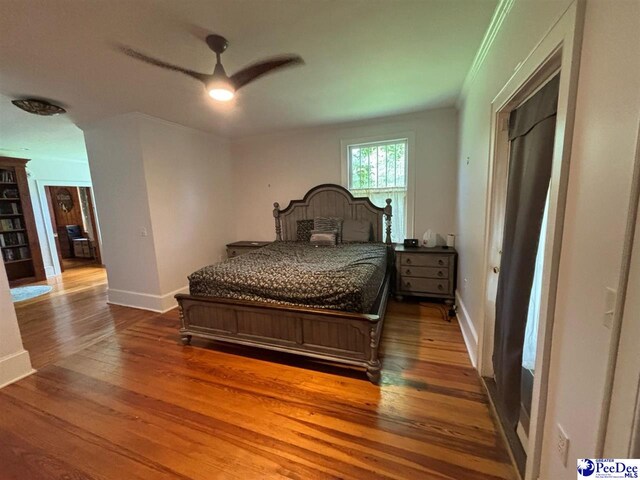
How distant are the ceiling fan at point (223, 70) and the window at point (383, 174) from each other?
2.46 meters

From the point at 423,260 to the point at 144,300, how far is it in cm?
388

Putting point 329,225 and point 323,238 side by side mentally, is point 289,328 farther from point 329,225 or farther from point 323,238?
point 329,225

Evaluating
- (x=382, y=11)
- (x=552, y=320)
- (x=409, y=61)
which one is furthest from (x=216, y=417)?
(x=409, y=61)

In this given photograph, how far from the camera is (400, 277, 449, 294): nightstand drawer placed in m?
3.50

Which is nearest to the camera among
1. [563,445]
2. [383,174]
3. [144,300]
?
[563,445]

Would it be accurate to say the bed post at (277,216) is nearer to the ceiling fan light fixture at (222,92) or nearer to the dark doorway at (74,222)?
the ceiling fan light fixture at (222,92)

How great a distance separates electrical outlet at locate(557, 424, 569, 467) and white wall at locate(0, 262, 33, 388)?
149 inches

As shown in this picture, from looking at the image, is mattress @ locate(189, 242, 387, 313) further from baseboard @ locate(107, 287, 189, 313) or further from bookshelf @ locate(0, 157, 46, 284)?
bookshelf @ locate(0, 157, 46, 284)

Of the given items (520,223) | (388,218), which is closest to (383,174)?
(388,218)

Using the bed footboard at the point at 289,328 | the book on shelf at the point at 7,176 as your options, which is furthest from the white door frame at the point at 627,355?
the book on shelf at the point at 7,176

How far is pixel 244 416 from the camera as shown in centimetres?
185

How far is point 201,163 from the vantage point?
14.4 ft

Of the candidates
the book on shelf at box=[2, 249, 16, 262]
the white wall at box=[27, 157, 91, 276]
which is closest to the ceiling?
the white wall at box=[27, 157, 91, 276]

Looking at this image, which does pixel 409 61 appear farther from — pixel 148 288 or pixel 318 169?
pixel 148 288
